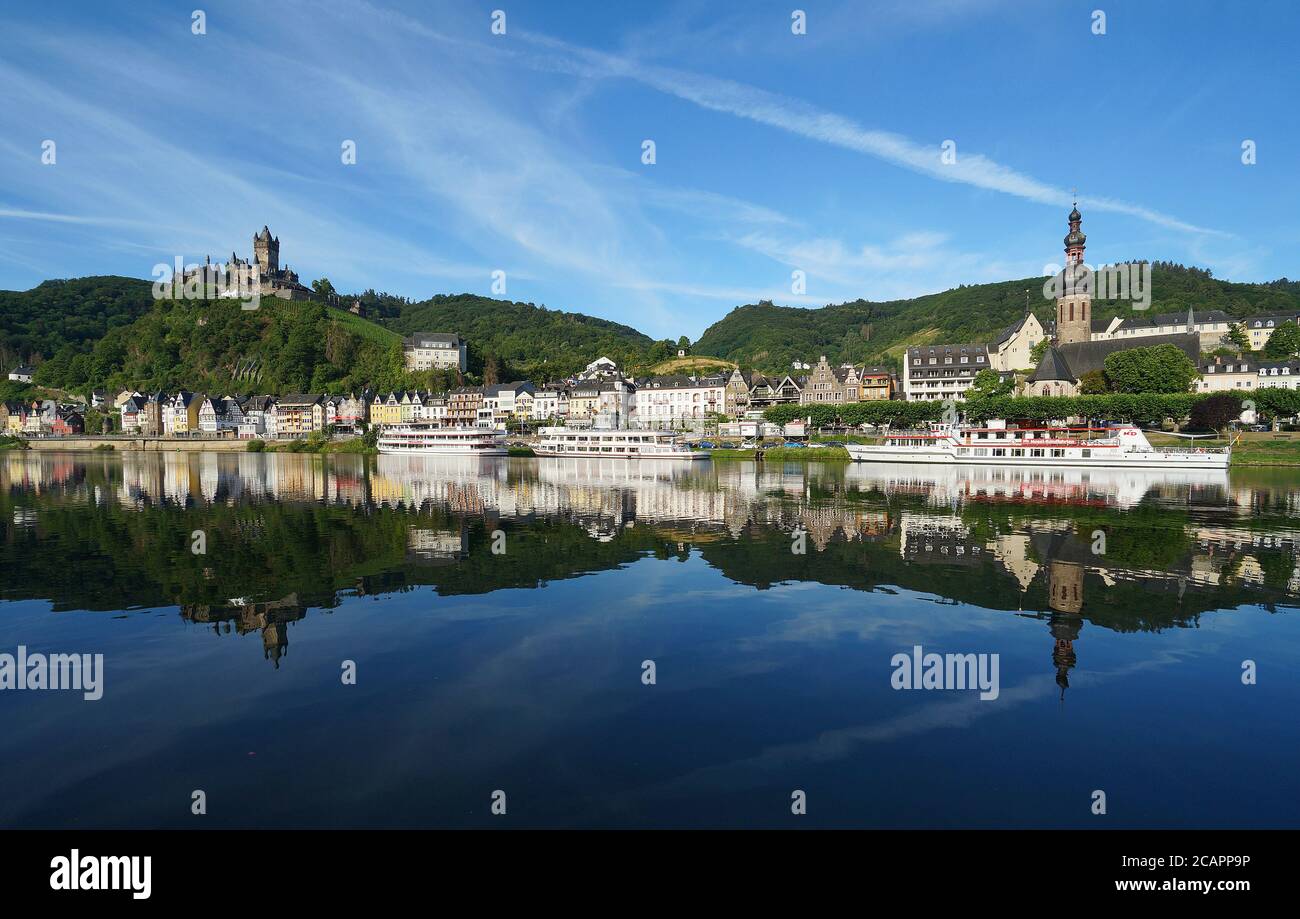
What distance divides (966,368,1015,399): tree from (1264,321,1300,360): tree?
3733 cm

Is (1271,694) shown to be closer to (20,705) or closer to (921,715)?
(921,715)

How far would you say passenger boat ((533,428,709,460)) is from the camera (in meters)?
78.6

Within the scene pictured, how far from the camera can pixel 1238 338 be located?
351 ft

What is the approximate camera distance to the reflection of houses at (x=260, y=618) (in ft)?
47.1

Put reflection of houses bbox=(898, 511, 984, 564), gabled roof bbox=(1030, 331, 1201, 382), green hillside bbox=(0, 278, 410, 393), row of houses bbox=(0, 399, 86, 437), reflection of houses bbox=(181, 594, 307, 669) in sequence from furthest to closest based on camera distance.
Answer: green hillside bbox=(0, 278, 410, 393) → row of houses bbox=(0, 399, 86, 437) → gabled roof bbox=(1030, 331, 1201, 382) → reflection of houses bbox=(898, 511, 984, 564) → reflection of houses bbox=(181, 594, 307, 669)

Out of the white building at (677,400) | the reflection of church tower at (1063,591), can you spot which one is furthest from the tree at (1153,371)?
the reflection of church tower at (1063,591)

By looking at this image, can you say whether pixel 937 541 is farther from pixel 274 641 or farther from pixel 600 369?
pixel 600 369

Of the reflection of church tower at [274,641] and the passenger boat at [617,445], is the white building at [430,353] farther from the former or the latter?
the reflection of church tower at [274,641]

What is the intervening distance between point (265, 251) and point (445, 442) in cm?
12430

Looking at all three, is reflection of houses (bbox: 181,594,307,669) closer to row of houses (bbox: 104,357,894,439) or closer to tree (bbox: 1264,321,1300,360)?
row of houses (bbox: 104,357,894,439)

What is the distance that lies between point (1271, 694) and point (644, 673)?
395 inches

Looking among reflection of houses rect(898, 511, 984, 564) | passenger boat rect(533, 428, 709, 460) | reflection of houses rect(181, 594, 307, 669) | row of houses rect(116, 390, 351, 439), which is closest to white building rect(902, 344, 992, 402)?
passenger boat rect(533, 428, 709, 460)

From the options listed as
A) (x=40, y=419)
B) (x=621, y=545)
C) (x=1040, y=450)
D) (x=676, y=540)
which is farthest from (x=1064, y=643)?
(x=40, y=419)
